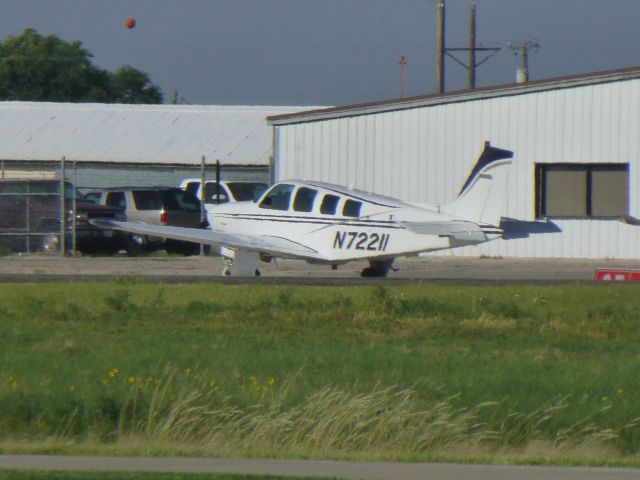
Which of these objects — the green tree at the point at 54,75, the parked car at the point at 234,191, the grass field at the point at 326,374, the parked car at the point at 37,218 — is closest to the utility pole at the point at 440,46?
the parked car at the point at 234,191

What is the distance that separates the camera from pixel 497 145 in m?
30.5

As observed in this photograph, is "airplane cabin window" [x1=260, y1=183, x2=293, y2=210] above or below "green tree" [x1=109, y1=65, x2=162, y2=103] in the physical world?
below

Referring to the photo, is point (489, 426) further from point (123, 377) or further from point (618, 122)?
point (618, 122)

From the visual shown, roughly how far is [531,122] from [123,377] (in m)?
20.1

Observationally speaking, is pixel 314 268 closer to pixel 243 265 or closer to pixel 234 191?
pixel 243 265

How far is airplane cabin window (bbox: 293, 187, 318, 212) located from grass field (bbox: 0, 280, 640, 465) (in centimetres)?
478

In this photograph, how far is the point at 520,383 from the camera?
1223cm

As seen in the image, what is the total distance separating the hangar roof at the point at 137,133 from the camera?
146 feet

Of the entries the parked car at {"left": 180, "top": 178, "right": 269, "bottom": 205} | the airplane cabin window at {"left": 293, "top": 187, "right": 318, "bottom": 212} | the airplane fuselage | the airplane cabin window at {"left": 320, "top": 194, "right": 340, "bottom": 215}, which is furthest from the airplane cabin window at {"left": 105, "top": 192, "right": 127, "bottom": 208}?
the airplane cabin window at {"left": 320, "top": 194, "right": 340, "bottom": 215}

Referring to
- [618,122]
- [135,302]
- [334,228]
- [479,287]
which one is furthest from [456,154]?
[135,302]

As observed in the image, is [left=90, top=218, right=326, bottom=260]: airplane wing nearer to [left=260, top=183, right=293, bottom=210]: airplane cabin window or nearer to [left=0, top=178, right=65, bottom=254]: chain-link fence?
[left=260, top=183, right=293, bottom=210]: airplane cabin window

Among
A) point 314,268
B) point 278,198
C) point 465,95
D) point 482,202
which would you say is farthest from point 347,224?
point 465,95

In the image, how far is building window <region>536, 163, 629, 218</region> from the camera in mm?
29875

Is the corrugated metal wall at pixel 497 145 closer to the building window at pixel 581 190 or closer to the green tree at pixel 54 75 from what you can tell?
the building window at pixel 581 190
